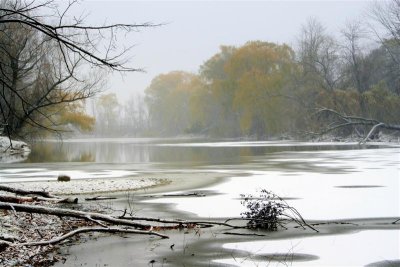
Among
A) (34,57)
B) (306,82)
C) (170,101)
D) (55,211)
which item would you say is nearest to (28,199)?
(55,211)

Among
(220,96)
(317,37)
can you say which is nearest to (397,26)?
(317,37)

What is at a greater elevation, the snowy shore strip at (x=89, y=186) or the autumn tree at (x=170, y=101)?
the autumn tree at (x=170, y=101)

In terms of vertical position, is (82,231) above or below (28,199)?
below

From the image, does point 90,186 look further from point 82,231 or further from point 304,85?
point 304,85

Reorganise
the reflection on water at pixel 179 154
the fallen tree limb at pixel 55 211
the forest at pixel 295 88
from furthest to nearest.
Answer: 1. the forest at pixel 295 88
2. the reflection on water at pixel 179 154
3. the fallen tree limb at pixel 55 211

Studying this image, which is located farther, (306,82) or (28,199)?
(306,82)

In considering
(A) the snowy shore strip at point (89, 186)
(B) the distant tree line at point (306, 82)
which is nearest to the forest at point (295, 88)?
(B) the distant tree line at point (306, 82)

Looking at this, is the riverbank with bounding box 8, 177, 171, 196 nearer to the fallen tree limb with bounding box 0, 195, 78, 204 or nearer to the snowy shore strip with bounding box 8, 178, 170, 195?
the snowy shore strip with bounding box 8, 178, 170, 195

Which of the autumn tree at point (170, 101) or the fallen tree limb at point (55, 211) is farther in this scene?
the autumn tree at point (170, 101)

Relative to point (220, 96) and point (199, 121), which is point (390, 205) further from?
point (199, 121)

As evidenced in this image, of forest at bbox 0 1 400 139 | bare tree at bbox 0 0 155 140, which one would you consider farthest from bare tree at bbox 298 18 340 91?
bare tree at bbox 0 0 155 140

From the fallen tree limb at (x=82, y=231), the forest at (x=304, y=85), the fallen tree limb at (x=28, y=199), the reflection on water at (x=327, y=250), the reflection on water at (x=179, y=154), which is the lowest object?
the reflection on water at (x=327, y=250)

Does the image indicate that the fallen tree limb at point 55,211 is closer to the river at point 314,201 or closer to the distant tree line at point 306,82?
the river at point 314,201

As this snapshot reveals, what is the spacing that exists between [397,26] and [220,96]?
108 feet
